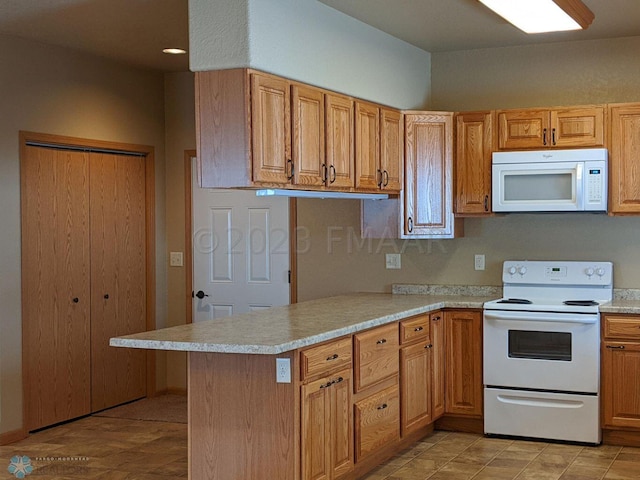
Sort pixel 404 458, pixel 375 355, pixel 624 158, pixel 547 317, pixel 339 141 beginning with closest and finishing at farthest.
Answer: pixel 375 355, pixel 339 141, pixel 404 458, pixel 547 317, pixel 624 158

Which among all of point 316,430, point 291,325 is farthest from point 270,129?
point 316,430

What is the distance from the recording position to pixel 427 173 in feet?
19.0

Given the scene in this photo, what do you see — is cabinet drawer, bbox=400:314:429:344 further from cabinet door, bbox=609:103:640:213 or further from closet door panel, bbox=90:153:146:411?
closet door panel, bbox=90:153:146:411

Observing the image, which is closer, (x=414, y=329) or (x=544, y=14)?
(x=544, y=14)

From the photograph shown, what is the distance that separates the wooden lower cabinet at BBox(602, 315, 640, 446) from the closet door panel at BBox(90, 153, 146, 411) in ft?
11.4

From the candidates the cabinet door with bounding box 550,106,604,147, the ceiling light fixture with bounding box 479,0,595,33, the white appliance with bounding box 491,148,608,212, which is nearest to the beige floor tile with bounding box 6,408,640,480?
the white appliance with bounding box 491,148,608,212

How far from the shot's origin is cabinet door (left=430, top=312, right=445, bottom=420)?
5520mm

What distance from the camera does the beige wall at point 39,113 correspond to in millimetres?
5473

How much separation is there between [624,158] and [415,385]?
1914 millimetres

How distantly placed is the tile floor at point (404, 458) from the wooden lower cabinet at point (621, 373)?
19 centimetres

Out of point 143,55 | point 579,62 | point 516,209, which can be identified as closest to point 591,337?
point 516,209

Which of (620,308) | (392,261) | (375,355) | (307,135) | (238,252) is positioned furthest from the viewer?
(238,252)

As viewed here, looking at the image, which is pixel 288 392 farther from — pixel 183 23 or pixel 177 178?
pixel 177 178

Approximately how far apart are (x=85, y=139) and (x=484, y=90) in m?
2.83
